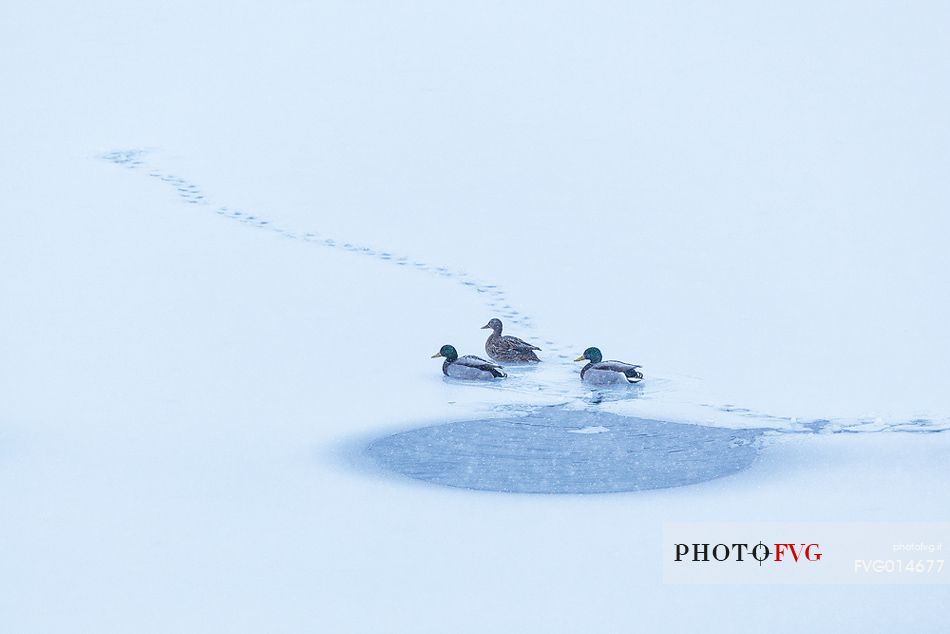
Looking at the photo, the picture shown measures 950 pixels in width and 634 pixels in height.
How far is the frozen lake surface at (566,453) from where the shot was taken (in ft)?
21.6

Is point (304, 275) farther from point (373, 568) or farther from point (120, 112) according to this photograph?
point (120, 112)

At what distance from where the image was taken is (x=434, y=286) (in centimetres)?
1141

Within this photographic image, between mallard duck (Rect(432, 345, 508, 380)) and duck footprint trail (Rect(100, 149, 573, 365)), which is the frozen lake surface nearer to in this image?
mallard duck (Rect(432, 345, 508, 380))

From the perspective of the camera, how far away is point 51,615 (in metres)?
4.98

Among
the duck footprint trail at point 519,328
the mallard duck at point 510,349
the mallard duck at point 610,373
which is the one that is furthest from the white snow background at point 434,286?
the mallard duck at point 510,349

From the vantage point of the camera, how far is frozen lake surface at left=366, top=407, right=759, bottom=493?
658 cm

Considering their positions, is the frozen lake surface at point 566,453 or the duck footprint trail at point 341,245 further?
the duck footprint trail at point 341,245

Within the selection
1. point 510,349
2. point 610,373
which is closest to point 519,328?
point 510,349

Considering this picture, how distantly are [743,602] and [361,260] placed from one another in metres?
7.57

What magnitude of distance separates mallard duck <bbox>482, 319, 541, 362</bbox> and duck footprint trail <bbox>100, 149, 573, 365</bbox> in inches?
12.2

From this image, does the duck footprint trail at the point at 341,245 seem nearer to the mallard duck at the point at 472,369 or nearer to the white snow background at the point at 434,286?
the white snow background at the point at 434,286

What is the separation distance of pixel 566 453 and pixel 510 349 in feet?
7.63

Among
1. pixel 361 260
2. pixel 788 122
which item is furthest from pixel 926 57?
pixel 361 260

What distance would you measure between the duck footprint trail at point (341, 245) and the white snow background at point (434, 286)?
0.07 metres
